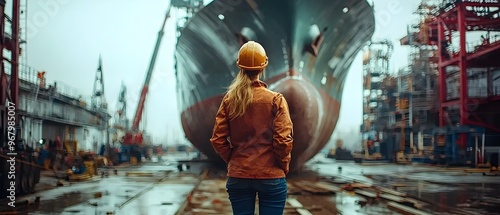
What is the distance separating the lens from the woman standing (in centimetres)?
227

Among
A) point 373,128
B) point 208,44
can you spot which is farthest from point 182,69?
point 373,128

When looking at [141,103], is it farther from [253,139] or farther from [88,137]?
[253,139]

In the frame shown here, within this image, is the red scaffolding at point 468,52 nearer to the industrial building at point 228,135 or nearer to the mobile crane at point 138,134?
the industrial building at point 228,135

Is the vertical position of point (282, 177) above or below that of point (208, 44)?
below

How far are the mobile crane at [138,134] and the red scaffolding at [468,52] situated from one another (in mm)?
12573

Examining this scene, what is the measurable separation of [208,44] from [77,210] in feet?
16.2

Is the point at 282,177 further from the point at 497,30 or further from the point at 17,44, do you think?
the point at 497,30

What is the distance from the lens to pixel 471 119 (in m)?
22.3

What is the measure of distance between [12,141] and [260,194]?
21.2 ft

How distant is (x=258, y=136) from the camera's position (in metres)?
2.31

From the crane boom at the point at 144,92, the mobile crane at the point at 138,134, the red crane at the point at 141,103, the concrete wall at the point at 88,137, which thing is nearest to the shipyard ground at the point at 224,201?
the mobile crane at the point at 138,134

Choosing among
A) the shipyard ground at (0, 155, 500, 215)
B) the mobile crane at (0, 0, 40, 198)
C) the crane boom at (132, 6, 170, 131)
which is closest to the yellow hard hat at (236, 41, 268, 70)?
the shipyard ground at (0, 155, 500, 215)

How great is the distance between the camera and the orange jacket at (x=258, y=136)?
2266 mm

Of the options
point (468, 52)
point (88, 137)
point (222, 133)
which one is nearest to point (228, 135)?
point (222, 133)
